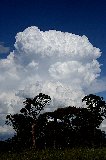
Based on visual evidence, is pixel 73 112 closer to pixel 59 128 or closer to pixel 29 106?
pixel 59 128

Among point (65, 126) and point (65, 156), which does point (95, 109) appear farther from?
point (65, 156)

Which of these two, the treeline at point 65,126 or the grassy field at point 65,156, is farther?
the treeline at point 65,126

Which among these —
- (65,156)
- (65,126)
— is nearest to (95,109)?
(65,126)

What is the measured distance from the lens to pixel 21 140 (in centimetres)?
10775

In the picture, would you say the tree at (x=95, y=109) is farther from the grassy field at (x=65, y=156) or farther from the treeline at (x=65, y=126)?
the grassy field at (x=65, y=156)

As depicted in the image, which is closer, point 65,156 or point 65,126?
point 65,156

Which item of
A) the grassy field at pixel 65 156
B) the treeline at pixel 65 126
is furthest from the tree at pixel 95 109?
the grassy field at pixel 65 156

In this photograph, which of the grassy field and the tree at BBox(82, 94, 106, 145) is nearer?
the grassy field

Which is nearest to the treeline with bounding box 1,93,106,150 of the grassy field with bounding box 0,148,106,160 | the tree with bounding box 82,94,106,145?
the tree with bounding box 82,94,106,145

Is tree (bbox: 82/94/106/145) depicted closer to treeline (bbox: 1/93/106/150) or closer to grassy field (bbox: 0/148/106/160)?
treeline (bbox: 1/93/106/150)

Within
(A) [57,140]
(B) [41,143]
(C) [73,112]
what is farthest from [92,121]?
(B) [41,143]

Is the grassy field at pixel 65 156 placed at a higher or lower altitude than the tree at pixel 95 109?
lower

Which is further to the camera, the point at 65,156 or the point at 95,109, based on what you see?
the point at 95,109

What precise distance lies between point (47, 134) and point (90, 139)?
570 inches
